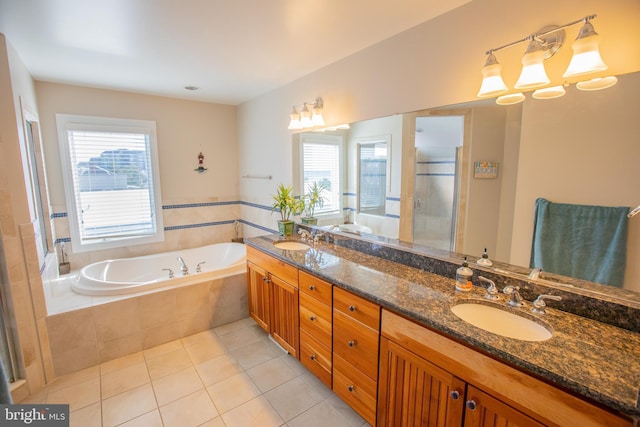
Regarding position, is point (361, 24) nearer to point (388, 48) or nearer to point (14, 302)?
point (388, 48)

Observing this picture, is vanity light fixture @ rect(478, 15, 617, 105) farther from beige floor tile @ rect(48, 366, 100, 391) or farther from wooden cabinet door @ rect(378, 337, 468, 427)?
beige floor tile @ rect(48, 366, 100, 391)

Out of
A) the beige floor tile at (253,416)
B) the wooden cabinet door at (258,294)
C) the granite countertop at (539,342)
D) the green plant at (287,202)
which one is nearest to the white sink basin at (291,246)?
the wooden cabinet door at (258,294)

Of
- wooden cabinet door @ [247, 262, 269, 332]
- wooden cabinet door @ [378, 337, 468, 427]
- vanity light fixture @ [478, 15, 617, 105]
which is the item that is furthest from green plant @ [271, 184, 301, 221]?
vanity light fixture @ [478, 15, 617, 105]

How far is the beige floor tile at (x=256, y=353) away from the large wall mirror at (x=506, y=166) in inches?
52.6

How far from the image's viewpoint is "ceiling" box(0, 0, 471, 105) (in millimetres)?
1593

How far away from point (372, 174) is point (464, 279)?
1087 mm

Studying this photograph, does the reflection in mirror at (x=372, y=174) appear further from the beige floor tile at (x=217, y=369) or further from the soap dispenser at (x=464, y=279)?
the beige floor tile at (x=217, y=369)

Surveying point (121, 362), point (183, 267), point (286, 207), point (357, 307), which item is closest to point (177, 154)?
point (183, 267)

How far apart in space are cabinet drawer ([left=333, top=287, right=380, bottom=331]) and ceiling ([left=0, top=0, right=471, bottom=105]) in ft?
5.20

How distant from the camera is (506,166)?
5.16ft

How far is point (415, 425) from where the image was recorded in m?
1.37

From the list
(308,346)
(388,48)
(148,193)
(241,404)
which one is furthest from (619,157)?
(148,193)

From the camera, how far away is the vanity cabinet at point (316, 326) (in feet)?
6.10

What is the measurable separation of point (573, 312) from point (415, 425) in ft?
2.85
